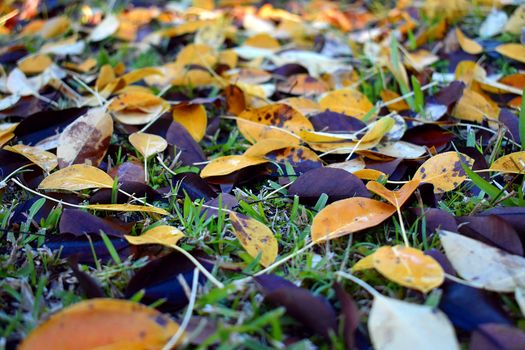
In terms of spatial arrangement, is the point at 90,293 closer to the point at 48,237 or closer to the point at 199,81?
the point at 48,237

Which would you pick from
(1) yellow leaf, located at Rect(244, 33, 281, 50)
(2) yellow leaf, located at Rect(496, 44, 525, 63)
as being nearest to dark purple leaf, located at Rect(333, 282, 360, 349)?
(2) yellow leaf, located at Rect(496, 44, 525, 63)

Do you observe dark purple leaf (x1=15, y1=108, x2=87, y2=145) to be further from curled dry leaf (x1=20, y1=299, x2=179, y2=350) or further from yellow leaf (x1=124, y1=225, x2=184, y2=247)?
curled dry leaf (x1=20, y1=299, x2=179, y2=350)

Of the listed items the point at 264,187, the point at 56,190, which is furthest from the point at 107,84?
the point at 264,187

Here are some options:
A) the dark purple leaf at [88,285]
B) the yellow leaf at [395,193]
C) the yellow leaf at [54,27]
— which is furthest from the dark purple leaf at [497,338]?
the yellow leaf at [54,27]

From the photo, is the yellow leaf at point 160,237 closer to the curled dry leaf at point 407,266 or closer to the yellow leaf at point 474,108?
the curled dry leaf at point 407,266

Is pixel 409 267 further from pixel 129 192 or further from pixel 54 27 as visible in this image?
pixel 54 27

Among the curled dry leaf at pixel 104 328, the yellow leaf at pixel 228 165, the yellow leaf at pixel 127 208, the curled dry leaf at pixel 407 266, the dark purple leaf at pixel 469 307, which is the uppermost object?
the curled dry leaf at pixel 104 328

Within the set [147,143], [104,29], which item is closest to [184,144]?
[147,143]
